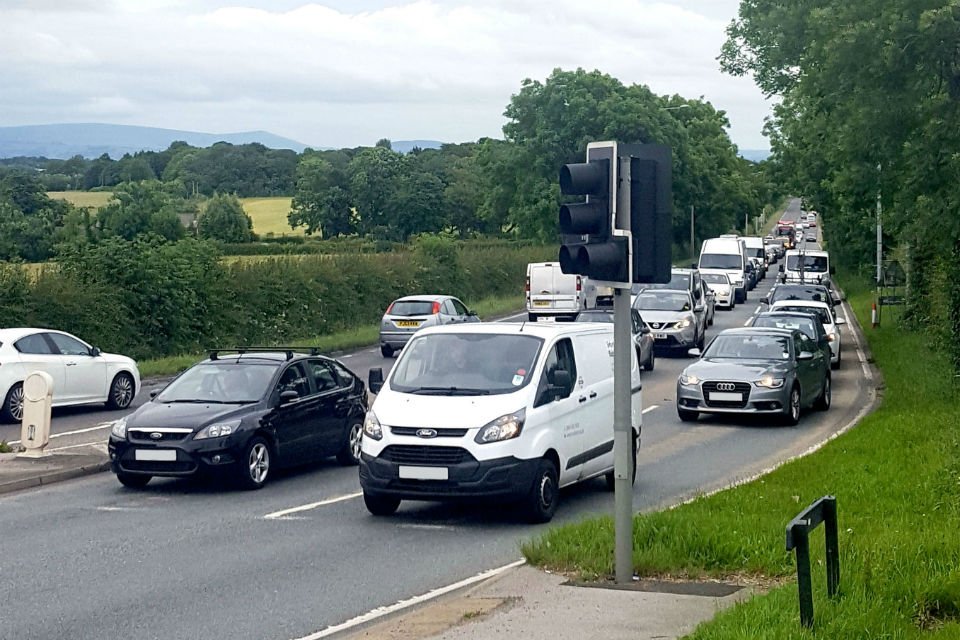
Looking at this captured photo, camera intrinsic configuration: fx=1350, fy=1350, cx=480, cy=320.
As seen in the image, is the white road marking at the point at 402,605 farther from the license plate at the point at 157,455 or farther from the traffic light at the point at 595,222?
the license plate at the point at 157,455

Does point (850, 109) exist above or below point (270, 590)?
above

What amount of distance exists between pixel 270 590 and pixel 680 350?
27238 mm

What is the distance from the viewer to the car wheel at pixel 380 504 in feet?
42.6

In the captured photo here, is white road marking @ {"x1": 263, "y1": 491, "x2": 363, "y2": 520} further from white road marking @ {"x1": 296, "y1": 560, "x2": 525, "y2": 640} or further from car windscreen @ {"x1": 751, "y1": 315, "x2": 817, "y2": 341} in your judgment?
car windscreen @ {"x1": 751, "y1": 315, "x2": 817, "y2": 341}

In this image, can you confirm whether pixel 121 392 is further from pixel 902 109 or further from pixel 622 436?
pixel 622 436

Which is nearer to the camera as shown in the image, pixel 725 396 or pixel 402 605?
pixel 402 605

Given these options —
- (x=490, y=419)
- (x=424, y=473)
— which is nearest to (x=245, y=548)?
(x=424, y=473)

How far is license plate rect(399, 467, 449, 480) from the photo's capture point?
12305mm

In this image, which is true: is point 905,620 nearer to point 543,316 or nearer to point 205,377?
point 205,377

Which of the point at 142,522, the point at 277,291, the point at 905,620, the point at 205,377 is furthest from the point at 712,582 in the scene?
the point at 277,291

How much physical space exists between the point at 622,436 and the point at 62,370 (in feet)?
51.7

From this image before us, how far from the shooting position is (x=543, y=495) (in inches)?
503

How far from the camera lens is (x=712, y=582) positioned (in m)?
9.41

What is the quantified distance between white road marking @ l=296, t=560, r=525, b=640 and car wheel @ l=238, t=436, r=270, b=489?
4.93 m
